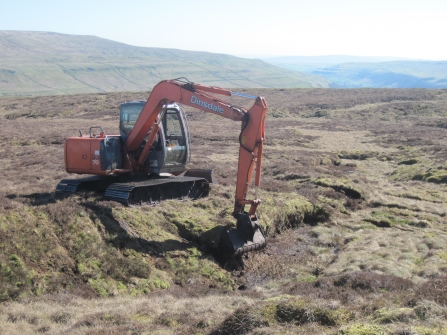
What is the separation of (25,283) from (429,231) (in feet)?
49.5

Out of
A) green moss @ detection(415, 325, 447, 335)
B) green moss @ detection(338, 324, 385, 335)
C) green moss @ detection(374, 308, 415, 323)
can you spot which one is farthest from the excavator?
green moss @ detection(415, 325, 447, 335)

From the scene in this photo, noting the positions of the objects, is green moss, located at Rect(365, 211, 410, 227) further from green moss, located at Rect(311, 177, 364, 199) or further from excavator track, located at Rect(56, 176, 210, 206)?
excavator track, located at Rect(56, 176, 210, 206)

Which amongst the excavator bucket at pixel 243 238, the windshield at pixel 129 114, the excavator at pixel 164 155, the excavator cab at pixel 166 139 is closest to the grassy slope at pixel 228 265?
the excavator bucket at pixel 243 238

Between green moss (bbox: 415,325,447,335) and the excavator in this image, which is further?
the excavator

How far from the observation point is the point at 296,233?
732 inches

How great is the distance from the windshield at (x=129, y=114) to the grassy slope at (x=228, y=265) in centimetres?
316

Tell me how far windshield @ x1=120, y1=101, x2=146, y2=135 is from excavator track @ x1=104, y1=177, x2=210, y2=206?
2.44 meters

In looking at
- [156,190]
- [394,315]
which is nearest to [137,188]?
[156,190]

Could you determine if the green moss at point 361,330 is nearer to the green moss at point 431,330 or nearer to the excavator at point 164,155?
the green moss at point 431,330

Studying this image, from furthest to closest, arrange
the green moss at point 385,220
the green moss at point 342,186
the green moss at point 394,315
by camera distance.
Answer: the green moss at point 342,186, the green moss at point 385,220, the green moss at point 394,315

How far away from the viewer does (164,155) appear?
699 inches

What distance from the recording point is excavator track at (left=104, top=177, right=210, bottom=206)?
52.4 ft

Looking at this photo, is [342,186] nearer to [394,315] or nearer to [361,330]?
[394,315]

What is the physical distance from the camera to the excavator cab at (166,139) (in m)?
17.9
